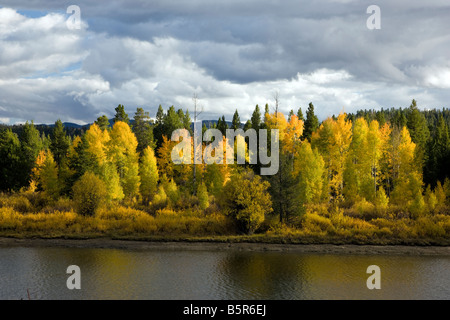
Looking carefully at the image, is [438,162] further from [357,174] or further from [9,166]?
[9,166]

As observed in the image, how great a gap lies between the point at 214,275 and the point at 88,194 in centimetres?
2365

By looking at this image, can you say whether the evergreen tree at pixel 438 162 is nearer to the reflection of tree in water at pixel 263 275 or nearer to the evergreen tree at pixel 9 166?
the reflection of tree in water at pixel 263 275

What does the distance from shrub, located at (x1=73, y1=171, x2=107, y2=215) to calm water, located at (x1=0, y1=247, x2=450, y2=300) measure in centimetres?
828

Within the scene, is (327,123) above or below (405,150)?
above

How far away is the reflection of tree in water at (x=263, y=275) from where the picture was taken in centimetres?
2559

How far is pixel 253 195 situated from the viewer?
137ft

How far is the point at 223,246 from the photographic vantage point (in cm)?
4116

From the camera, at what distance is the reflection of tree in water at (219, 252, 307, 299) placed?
25.6 meters

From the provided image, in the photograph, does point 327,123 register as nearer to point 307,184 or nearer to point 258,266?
point 307,184

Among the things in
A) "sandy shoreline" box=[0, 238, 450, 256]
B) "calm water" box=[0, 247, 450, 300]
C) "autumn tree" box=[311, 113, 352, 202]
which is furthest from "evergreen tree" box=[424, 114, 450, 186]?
"calm water" box=[0, 247, 450, 300]

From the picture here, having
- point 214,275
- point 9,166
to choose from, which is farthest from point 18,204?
point 214,275
